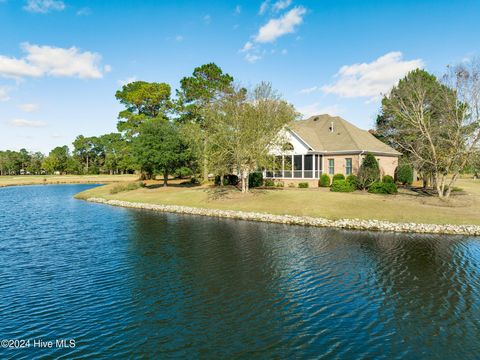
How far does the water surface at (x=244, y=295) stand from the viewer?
934 cm

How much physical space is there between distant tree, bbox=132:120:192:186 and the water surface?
87.1 feet

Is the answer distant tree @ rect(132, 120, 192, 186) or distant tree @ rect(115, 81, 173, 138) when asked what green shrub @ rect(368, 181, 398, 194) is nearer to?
distant tree @ rect(132, 120, 192, 186)

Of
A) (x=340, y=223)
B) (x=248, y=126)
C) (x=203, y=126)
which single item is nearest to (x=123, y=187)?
(x=203, y=126)

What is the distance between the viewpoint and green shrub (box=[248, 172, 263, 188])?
44.0 meters

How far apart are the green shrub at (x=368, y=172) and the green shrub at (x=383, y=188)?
126cm

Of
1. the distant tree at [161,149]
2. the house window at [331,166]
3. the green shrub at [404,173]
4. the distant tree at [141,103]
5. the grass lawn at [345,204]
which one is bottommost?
the grass lawn at [345,204]

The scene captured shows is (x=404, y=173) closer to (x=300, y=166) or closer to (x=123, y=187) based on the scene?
(x=300, y=166)

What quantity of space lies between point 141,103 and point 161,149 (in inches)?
899

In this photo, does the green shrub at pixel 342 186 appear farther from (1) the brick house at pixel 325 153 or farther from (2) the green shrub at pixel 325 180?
(1) the brick house at pixel 325 153

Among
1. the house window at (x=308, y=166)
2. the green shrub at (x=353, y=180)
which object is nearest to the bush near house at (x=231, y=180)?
the house window at (x=308, y=166)

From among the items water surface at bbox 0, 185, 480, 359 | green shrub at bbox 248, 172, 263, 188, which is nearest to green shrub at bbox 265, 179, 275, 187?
green shrub at bbox 248, 172, 263, 188

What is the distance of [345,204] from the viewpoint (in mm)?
30141

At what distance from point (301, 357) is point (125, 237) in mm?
17510

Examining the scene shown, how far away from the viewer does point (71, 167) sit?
119688mm
